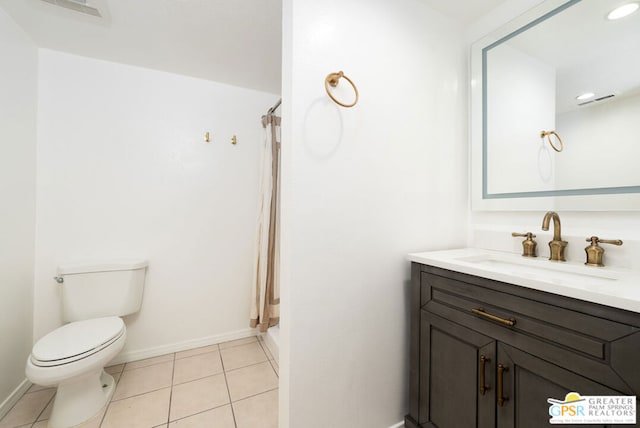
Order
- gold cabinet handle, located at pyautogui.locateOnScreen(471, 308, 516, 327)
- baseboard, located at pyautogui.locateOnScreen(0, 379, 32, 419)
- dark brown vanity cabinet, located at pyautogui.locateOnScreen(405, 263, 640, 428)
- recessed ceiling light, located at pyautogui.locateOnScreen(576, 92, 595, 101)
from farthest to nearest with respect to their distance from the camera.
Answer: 1. baseboard, located at pyautogui.locateOnScreen(0, 379, 32, 419)
2. recessed ceiling light, located at pyautogui.locateOnScreen(576, 92, 595, 101)
3. gold cabinet handle, located at pyautogui.locateOnScreen(471, 308, 516, 327)
4. dark brown vanity cabinet, located at pyautogui.locateOnScreen(405, 263, 640, 428)

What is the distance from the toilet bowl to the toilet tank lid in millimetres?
352

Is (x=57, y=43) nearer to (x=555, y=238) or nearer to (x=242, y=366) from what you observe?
(x=242, y=366)

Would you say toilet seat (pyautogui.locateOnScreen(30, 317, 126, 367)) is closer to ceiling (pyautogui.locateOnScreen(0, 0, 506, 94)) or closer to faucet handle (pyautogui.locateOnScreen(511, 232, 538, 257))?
ceiling (pyautogui.locateOnScreen(0, 0, 506, 94))

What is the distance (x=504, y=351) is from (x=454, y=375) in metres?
0.25

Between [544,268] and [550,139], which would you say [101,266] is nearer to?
[544,268]

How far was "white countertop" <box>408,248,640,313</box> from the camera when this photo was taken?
0.63 metres

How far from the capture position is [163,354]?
2018 mm

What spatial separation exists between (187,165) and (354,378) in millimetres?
1969

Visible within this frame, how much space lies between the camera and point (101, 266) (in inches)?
68.2

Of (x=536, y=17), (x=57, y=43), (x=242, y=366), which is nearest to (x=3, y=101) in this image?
(x=57, y=43)

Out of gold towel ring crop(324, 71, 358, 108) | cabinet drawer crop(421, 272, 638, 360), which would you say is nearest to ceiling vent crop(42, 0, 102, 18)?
gold towel ring crop(324, 71, 358, 108)

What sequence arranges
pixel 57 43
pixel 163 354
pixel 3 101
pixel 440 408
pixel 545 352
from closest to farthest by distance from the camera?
pixel 545 352, pixel 440 408, pixel 3 101, pixel 57 43, pixel 163 354

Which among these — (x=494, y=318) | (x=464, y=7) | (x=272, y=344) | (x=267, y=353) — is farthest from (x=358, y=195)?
(x=267, y=353)

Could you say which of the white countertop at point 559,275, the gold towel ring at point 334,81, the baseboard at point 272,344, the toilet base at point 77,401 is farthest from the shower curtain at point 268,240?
the white countertop at point 559,275
